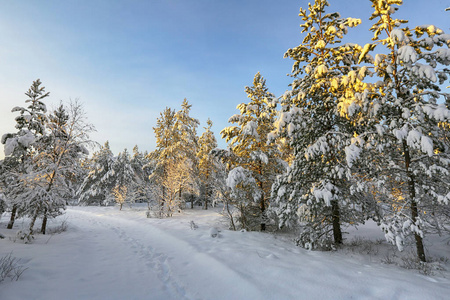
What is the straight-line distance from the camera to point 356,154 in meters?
6.18

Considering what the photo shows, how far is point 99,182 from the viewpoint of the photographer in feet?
111

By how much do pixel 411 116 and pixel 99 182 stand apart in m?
38.8

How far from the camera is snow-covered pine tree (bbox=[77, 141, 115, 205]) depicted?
33509mm

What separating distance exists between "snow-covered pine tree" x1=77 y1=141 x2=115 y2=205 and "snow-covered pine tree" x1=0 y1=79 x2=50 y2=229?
2156 cm

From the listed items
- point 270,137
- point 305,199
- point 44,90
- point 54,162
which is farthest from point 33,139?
point 305,199

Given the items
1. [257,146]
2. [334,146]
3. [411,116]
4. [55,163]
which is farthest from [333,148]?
[55,163]

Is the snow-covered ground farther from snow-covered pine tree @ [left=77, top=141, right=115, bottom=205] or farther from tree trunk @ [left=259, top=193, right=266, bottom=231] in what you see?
snow-covered pine tree @ [left=77, top=141, right=115, bottom=205]

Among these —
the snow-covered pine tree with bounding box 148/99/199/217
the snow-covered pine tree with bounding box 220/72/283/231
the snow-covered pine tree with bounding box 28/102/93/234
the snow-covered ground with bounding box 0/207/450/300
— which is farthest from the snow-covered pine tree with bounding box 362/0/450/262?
the snow-covered pine tree with bounding box 148/99/199/217

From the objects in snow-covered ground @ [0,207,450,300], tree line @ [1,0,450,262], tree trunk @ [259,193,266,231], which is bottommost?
snow-covered ground @ [0,207,450,300]

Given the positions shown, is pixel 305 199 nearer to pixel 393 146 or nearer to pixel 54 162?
pixel 393 146

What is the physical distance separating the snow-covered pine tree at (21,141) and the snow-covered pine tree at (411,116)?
15.4m

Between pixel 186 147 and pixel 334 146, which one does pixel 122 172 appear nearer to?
pixel 186 147

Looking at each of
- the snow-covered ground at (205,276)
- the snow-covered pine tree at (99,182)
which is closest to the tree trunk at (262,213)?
the snow-covered ground at (205,276)

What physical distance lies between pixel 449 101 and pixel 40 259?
40.4 feet
